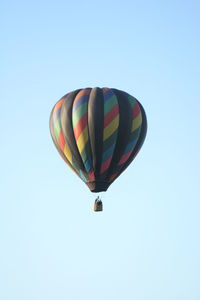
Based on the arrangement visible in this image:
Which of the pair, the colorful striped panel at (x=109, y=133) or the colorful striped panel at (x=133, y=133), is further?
the colorful striped panel at (x=133, y=133)

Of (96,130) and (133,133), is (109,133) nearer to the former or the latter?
(96,130)

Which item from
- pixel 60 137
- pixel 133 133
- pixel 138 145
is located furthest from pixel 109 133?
pixel 60 137

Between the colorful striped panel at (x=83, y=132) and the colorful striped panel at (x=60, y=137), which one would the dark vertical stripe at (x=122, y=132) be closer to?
the colorful striped panel at (x=83, y=132)

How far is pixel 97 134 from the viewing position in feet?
445

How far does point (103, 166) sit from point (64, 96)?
5.35 metres

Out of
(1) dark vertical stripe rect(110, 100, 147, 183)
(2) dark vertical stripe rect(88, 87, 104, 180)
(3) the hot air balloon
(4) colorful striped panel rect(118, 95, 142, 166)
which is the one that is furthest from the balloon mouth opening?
(4) colorful striped panel rect(118, 95, 142, 166)

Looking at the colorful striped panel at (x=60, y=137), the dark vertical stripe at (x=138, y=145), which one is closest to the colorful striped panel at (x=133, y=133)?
the dark vertical stripe at (x=138, y=145)

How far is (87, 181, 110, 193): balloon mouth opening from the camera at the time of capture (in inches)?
5359

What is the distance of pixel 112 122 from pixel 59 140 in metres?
3.56

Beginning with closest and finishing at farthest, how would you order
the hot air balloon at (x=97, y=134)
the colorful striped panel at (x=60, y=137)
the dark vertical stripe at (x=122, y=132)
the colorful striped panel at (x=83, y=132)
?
1. the colorful striped panel at (x=83, y=132)
2. the hot air balloon at (x=97, y=134)
3. the dark vertical stripe at (x=122, y=132)
4. the colorful striped panel at (x=60, y=137)

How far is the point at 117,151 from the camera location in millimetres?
135875

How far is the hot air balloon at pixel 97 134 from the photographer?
135625 mm

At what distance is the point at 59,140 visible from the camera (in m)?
136

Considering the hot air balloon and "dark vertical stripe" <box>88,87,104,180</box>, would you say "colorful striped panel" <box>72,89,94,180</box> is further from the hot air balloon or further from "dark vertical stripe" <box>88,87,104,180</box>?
"dark vertical stripe" <box>88,87,104,180</box>
